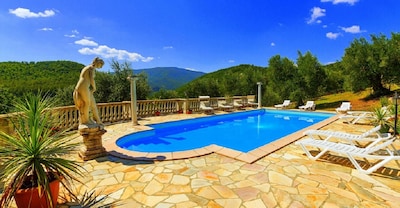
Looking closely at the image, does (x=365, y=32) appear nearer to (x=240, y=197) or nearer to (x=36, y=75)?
(x=240, y=197)

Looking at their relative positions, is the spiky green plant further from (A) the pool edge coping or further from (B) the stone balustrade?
(B) the stone balustrade

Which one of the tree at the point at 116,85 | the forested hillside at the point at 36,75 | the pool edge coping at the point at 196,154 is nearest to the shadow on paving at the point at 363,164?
the pool edge coping at the point at 196,154

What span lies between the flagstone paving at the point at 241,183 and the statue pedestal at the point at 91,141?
19 cm

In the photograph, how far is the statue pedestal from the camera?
4.65 meters

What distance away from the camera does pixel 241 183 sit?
138 inches

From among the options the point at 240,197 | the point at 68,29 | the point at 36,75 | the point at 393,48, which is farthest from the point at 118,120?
the point at 393,48

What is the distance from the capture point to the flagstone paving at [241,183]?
116 inches

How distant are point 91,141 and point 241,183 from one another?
3.58m

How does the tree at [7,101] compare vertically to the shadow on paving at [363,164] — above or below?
above

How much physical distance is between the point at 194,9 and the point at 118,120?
32.9 feet

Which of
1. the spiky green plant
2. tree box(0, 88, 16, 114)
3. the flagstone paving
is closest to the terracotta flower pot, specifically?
the flagstone paving

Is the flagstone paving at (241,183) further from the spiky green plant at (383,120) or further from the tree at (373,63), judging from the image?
the tree at (373,63)

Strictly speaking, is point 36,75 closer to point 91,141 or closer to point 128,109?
point 128,109

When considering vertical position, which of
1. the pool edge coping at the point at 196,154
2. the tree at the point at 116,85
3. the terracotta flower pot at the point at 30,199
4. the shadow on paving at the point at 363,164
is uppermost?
the tree at the point at 116,85
